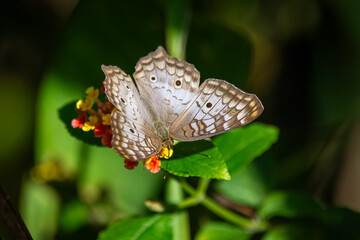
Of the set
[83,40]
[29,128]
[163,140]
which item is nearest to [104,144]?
[163,140]

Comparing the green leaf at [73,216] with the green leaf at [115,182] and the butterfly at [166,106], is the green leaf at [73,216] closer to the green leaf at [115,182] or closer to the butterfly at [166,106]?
the green leaf at [115,182]

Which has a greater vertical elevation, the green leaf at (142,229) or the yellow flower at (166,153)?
the yellow flower at (166,153)

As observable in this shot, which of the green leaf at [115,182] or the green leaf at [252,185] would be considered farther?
the green leaf at [115,182]

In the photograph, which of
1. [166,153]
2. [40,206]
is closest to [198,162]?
[166,153]

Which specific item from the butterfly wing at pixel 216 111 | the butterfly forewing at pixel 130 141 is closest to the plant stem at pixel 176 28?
the butterfly wing at pixel 216 111

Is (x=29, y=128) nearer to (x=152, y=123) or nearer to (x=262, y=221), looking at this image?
(x=152, y=123)

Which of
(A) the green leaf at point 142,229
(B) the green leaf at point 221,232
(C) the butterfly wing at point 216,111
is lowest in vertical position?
(B) the green leaf at point 221,232

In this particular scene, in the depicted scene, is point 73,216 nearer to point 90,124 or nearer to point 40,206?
point 40,206
